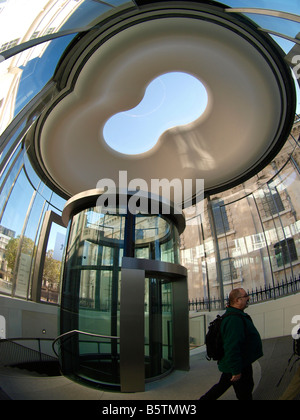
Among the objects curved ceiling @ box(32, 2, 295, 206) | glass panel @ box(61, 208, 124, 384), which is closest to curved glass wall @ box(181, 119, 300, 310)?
curved ceiling @ box(32, 2, 295, 206)

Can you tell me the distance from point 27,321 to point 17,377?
148 inches

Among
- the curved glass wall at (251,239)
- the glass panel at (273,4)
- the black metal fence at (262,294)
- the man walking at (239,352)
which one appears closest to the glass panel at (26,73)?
the glass panel at (273,4)

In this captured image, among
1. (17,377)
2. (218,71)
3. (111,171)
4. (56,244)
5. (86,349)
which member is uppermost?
(218,71)

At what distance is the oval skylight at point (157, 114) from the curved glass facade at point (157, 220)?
2.99 m

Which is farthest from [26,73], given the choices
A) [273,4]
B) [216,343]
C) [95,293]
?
[216,343]

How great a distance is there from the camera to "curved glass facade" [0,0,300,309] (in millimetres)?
4199

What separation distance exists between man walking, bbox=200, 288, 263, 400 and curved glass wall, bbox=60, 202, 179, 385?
7.96 ft

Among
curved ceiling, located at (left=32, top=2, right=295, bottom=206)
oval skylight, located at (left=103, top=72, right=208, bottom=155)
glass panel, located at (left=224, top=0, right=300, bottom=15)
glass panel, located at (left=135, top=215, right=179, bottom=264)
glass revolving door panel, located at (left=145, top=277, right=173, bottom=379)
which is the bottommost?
glass revolving door panel, located at (left=145, top=277, right=173, bottom=379)

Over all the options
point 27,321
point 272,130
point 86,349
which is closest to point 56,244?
point 27,321

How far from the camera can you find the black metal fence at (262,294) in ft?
21.6

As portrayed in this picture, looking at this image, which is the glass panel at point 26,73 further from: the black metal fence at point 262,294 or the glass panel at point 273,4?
the black metal fence at point 262,294

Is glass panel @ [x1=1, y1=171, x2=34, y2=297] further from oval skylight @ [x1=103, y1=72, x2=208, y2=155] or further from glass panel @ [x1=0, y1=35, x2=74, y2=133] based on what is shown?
glass panel @ [x1=0, y1=35, x2=74, y2=133]

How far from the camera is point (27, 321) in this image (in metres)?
7.89

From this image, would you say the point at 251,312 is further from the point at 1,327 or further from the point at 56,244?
the point at 56,244
